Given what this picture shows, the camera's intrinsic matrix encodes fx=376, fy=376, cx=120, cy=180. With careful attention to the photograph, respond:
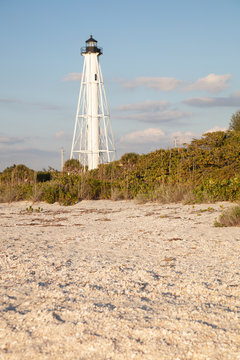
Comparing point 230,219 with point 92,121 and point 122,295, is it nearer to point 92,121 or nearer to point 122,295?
point 122,295

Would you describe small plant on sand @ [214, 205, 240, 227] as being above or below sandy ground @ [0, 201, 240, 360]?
above

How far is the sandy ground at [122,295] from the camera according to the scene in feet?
7.25

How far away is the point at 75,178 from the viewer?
14.3 m

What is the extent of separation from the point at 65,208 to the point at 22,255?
23.8 feet

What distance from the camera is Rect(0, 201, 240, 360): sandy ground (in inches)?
87.0

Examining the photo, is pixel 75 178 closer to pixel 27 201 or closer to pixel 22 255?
pixel 27 201

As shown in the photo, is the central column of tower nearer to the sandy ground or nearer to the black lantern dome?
the black lantern dome

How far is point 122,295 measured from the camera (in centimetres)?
312

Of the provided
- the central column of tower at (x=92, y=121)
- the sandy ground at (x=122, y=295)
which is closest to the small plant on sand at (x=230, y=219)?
the sandy ground at (x=122, y=295)

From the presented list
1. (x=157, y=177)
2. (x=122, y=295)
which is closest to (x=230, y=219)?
(x=122, y=295)

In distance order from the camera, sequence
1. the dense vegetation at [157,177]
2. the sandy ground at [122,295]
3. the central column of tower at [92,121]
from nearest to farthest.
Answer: the sandy ground at [122,295] < the dense vegetation at [157,177] < the central column of tower at [92,121]

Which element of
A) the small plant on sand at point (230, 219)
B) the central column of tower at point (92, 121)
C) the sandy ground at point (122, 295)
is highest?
the central column of tower at point (92, 121)

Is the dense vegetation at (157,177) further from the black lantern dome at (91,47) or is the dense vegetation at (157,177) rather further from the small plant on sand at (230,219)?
the black lantern dome at (91,47)

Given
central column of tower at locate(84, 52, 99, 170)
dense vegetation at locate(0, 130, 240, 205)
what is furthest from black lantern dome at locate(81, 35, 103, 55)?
dense vegetation at locate(0, 130, 240, 205)
